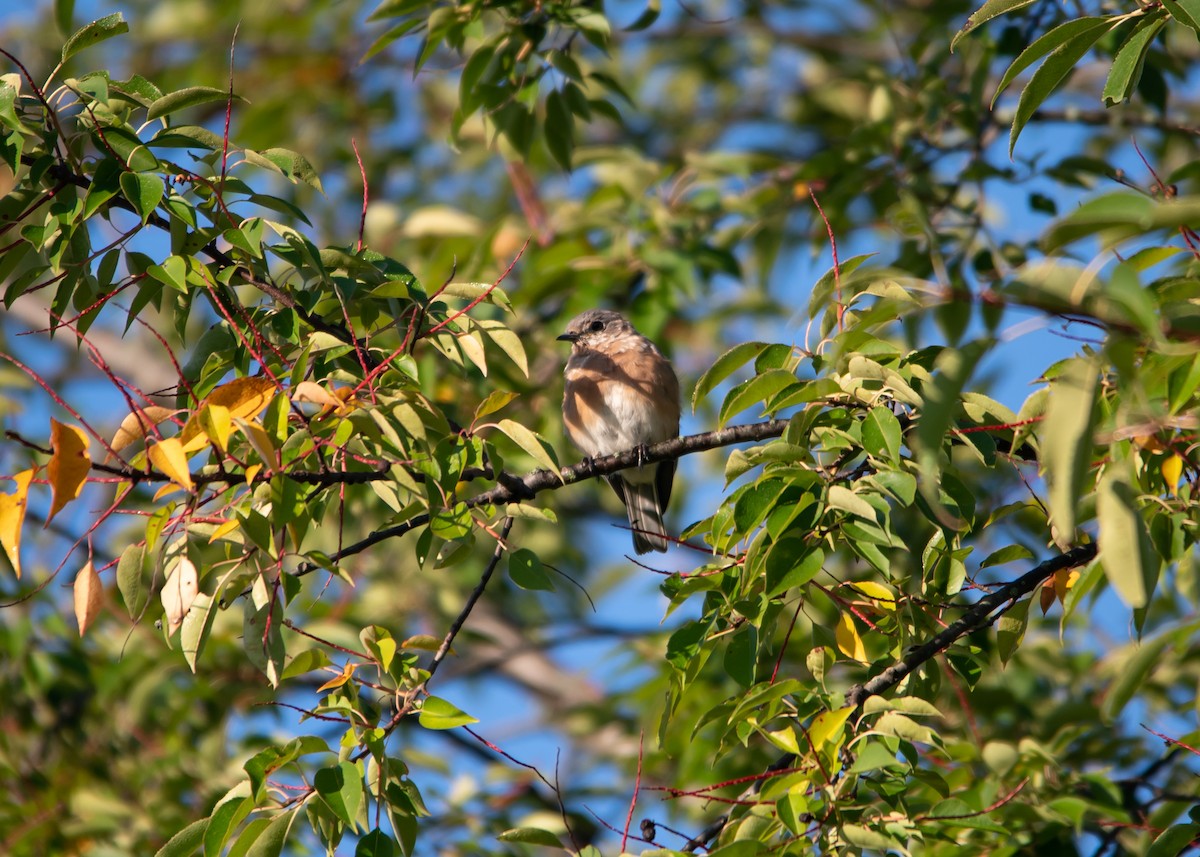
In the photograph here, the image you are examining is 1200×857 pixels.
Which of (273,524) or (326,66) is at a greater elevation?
(326,66)

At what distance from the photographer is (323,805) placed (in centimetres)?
275

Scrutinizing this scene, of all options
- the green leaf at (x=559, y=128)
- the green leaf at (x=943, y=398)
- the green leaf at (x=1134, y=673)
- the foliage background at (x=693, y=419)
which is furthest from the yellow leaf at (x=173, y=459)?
the green leaf at (x=559, y=128)

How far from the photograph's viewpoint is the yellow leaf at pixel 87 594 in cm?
250

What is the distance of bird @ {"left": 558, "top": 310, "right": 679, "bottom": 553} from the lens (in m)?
6.16

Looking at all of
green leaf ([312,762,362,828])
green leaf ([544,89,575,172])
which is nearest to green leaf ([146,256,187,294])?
green leaf ([312,762,362,828])

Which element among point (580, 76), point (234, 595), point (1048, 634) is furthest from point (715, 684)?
point (234, 595)

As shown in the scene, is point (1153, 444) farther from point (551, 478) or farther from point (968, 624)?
point (551, 478)

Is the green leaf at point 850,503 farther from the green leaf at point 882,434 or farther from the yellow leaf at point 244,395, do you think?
the yellow leaf at point 244,395

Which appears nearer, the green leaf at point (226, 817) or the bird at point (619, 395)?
the green leaf at point (226, 817)

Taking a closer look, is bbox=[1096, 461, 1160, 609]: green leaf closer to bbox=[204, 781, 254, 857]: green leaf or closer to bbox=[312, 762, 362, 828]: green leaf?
bbox=[312, 762, 362, 828]: green leaf

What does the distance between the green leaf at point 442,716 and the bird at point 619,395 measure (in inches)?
125

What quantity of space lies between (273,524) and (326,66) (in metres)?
7.71

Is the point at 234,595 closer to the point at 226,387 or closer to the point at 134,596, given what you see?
the point at 134,596

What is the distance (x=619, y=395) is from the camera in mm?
6141
